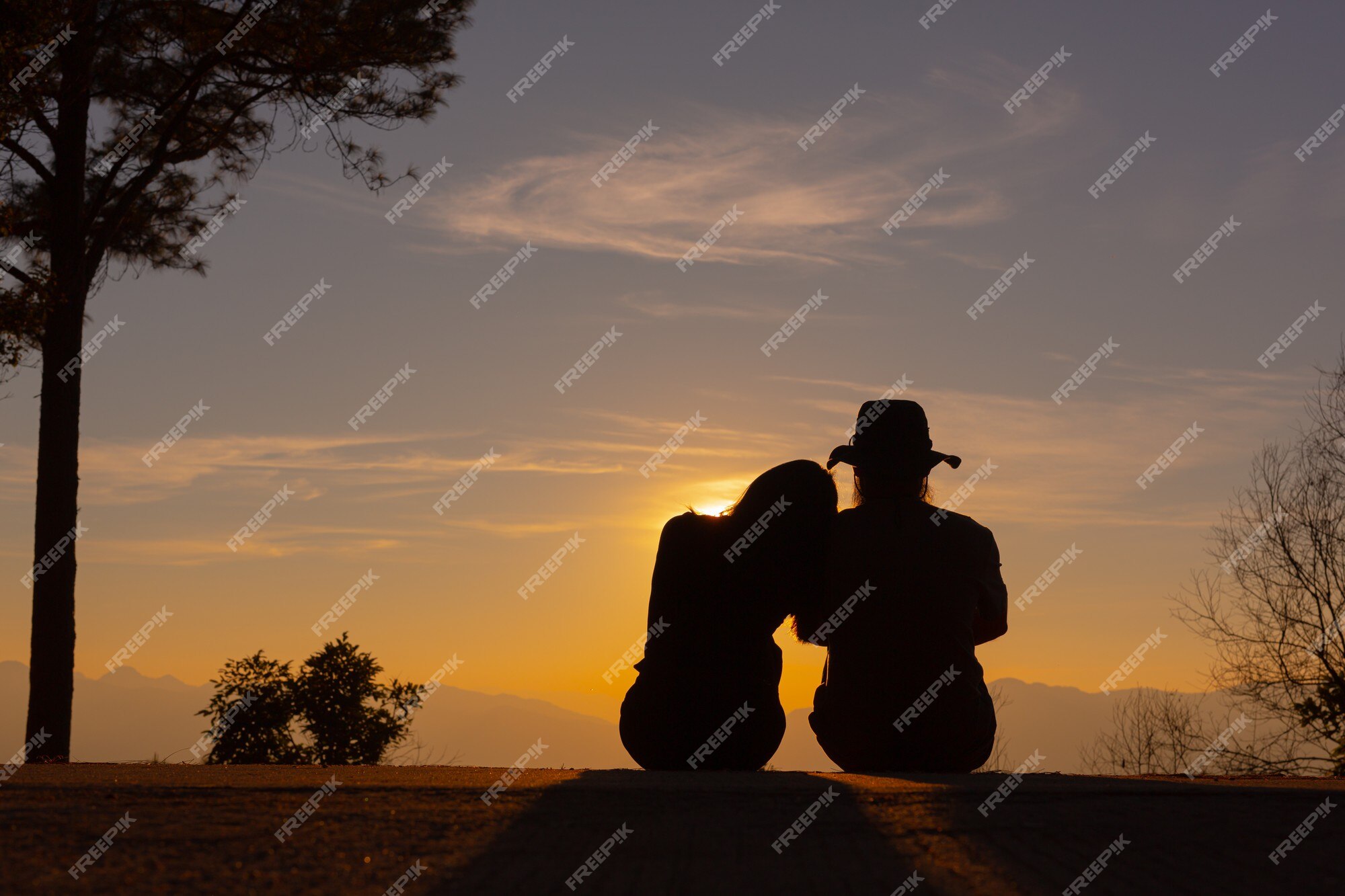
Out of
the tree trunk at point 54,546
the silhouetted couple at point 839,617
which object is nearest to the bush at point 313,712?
the tree trunk at point 54,546

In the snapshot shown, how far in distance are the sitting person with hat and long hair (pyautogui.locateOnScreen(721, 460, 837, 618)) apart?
0.09 meters

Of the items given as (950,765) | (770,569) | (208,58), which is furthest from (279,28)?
(950,765)

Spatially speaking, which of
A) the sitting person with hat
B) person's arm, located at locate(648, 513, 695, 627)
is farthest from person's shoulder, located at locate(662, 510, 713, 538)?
the sitting person with hat

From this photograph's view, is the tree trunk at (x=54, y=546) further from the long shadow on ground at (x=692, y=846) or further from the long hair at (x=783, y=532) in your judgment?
the long shadow on ground at (x=692, y=846)

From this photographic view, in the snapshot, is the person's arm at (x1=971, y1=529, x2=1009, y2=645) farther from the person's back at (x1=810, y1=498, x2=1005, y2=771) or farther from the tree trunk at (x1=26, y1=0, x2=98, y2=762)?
the tree trunk at (x1=26, y1=0, x2=98, y2=762)

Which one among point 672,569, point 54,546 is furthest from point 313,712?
point 672,569

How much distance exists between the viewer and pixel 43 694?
10344 mm

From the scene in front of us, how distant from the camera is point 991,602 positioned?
178 inches

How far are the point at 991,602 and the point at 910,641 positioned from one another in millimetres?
419

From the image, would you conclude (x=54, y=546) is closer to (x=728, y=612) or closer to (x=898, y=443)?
(x=728, y=612)

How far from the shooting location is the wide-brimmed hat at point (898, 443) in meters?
4.59

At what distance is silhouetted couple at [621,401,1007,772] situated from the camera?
432 cm

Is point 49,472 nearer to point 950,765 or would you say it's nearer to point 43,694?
point 43,694

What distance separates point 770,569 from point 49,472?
8.43 m
